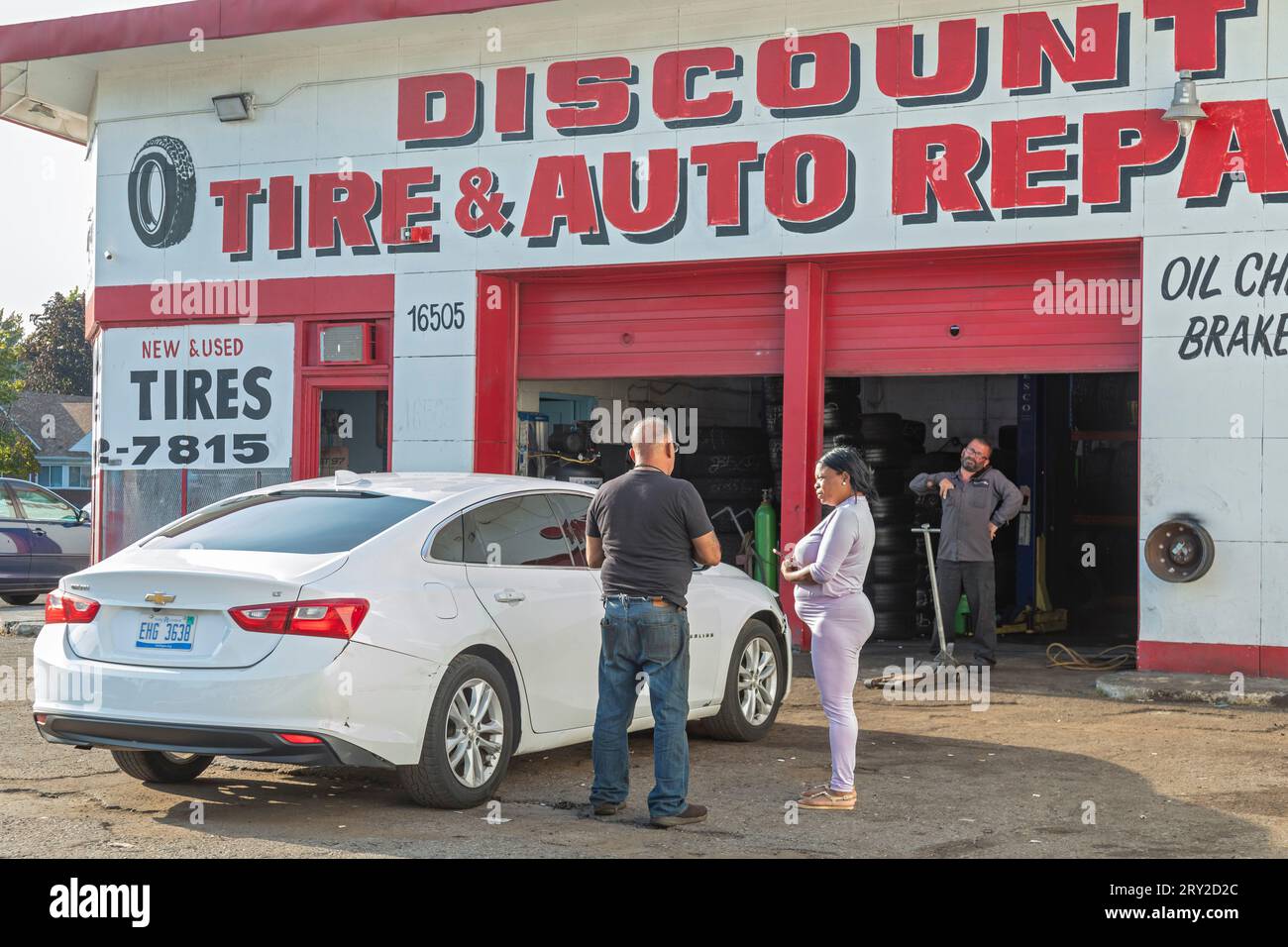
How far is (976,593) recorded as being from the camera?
1296 cm

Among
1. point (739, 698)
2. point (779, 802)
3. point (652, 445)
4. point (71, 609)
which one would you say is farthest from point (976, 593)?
point (71, 609)

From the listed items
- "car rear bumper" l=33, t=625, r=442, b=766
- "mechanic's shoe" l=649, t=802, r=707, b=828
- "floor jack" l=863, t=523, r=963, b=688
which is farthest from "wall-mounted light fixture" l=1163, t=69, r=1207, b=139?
"car rear bumper" l=33, t=625, r=442, b=766

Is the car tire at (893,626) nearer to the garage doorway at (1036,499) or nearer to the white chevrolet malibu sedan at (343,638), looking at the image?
the garage doorway at (1036,499)

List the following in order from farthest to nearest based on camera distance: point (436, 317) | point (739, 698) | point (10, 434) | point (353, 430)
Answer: point (10, 434), point (353, 430), point (436, 317), point (739, 698)

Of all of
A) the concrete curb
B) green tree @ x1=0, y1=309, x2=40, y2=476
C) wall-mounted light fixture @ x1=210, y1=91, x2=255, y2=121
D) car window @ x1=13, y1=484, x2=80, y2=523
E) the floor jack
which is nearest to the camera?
the concrete curb

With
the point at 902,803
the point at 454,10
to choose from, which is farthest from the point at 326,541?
the point at 454,10

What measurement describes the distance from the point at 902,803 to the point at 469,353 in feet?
26.2

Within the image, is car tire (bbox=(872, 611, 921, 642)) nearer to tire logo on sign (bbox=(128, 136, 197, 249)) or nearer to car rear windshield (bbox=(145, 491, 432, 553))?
tire logo on sign (bbox=(128, 136, 197, 249))

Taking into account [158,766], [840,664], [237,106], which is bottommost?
[158,766]

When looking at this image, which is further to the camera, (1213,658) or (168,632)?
(1213,658)

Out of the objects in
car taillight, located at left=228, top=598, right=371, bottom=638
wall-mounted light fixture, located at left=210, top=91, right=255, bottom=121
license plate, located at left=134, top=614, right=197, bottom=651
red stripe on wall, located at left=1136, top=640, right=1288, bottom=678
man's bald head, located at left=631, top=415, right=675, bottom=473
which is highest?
wall-mounted light fixture, located at left=210, top=91, right=255, bottom=121

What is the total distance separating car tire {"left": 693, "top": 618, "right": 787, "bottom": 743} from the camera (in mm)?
8906

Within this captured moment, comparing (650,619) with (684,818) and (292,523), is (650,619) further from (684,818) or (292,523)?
(292,523)

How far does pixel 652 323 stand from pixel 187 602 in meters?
8.05
